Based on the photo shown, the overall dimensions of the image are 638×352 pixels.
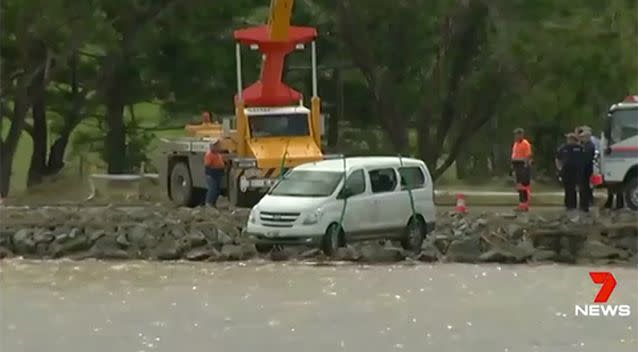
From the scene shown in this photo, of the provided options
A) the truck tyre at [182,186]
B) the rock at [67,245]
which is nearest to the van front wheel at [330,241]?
the rock at [67,245]

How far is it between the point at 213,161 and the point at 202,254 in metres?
8.32

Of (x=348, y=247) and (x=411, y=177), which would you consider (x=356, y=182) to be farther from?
(x=411, y=177)

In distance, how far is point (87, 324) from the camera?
19.6 meters

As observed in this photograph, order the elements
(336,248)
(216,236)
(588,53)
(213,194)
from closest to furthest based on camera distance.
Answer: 1. (336,248)
2. (216,236)
3. (213,194)
4. (588,53)

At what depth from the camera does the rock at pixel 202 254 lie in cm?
2859

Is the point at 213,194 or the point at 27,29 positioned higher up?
the point at 27,29

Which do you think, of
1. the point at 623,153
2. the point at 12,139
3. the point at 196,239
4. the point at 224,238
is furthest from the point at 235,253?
the point at 12,139

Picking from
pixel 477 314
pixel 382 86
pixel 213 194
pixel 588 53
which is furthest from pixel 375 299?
pixel 382 86

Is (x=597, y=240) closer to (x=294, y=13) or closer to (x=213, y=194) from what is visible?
(x=213, y=194)

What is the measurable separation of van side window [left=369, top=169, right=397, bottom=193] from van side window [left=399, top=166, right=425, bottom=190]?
0.20 metres

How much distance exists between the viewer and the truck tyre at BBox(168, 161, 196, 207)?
39844mm

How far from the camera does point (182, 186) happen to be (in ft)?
132

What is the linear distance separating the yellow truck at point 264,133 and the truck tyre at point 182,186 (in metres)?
0.02

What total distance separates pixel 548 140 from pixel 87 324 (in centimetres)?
3323
